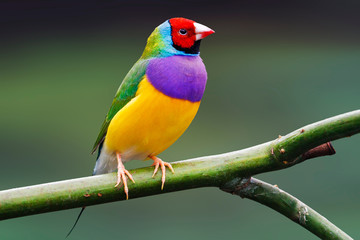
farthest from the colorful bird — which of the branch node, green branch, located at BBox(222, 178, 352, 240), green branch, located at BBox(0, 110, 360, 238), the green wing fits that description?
the branch node

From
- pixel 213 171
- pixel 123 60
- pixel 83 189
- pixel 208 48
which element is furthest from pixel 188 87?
pixel 123 60

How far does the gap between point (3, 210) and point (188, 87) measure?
2.15ft

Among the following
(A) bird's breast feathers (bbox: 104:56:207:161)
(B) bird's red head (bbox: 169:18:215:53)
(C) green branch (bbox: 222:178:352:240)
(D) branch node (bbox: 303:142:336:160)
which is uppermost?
(B) bird's red head (bbox: 169:18:215:53)

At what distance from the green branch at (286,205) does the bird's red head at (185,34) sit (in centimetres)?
54

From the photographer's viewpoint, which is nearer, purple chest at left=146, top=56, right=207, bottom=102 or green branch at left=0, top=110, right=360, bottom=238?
green branch at left=0, top=110, right=360, bottom=238

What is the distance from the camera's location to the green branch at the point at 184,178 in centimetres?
111

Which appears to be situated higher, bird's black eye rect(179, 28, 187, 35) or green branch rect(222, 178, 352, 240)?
bird's black eye rect(179, 28, 187, 35)

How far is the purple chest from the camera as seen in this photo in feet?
5.03

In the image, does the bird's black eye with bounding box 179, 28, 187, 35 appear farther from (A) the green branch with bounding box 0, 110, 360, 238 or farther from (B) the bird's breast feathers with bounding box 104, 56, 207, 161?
(A) the green branch with bounding box 0, 110, 360, 238

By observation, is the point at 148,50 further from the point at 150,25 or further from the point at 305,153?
the point at 150,25

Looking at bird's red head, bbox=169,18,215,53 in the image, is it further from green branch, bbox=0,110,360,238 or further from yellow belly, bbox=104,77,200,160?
green branch, bbox=0,110,360,238

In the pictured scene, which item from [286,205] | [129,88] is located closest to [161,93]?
[129,88]

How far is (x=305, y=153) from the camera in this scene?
115cm

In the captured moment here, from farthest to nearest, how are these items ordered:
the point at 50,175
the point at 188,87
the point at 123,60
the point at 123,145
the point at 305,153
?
the point at 123,60
the point at 50,175
the point at 123,145
the point at 188,87
the point at 305,153
